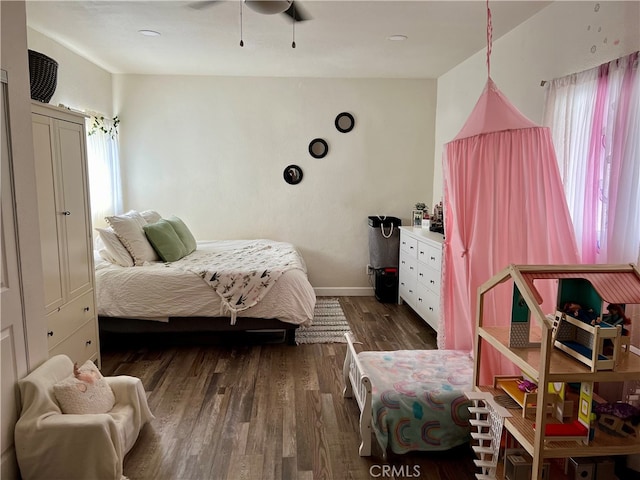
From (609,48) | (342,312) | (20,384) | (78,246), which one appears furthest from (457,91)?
(20,384)

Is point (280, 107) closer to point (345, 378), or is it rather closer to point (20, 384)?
point (345, 378)

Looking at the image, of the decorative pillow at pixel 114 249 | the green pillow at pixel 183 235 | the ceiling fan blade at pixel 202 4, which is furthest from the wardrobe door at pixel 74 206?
the green pillow at pixel 183 235

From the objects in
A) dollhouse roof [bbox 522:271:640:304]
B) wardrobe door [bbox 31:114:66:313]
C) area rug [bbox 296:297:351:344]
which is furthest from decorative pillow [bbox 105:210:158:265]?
dollhouse roof [bbox 522:271:640:304]

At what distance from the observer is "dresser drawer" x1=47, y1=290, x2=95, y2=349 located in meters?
2.69

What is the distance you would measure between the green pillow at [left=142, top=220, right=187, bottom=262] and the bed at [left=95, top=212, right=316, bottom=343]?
0.86 feet

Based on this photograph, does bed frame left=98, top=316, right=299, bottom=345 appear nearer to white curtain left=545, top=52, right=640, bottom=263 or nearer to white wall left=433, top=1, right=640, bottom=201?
white curtain left=545, top=52, right=640, bottom=263

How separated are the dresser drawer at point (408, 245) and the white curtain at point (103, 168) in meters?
3.24

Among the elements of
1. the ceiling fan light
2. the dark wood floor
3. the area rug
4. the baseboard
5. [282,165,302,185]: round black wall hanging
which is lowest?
the dark wood floor

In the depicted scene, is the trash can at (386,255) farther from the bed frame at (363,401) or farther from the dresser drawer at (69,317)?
the dresser drawer at (69,317)

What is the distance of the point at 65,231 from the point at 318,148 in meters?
3.18

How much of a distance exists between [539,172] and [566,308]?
0.85 meters

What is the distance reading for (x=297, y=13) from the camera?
316cm

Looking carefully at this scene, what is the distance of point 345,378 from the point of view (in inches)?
117

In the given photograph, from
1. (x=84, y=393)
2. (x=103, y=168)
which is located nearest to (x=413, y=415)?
(x=84, y=393)
